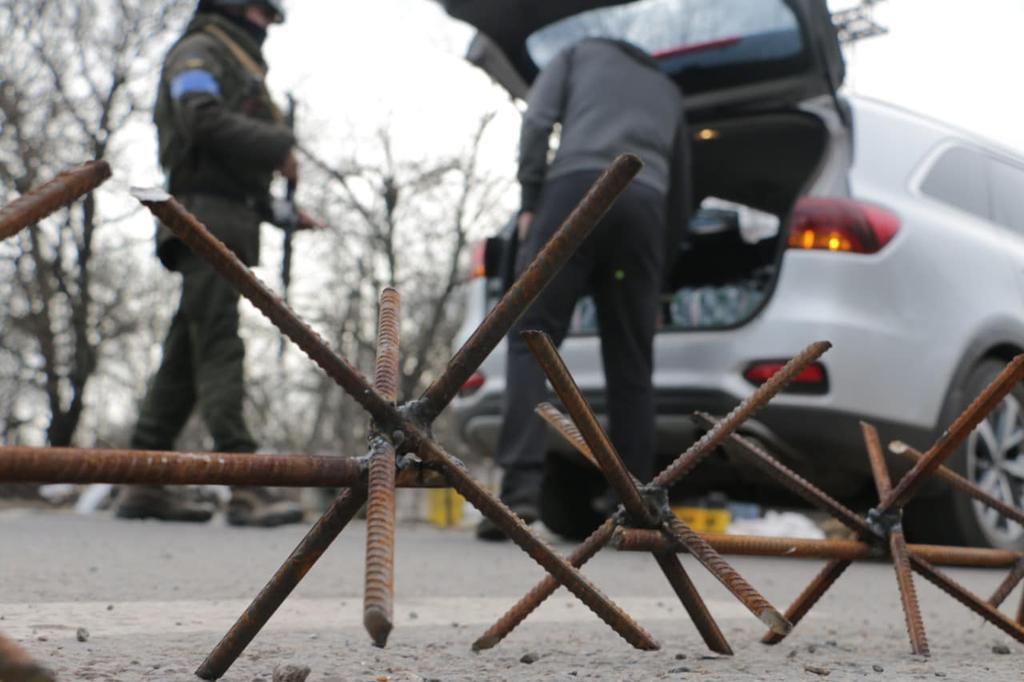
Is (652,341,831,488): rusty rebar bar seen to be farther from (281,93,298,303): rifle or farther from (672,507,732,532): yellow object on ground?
(672,507,732,532): yellow object on ground

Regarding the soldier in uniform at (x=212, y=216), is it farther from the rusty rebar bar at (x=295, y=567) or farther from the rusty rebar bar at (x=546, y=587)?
the rusty rebar bar at (x=295, y=567)

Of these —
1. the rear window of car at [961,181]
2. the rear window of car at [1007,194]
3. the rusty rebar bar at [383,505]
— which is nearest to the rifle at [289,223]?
the rear window of car at [961,181]

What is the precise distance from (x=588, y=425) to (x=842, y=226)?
3017mm

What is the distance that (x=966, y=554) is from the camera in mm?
1737

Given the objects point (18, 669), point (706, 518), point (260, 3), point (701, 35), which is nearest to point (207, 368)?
point (260, 3)

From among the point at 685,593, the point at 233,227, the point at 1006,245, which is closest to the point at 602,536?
the point at 685,593

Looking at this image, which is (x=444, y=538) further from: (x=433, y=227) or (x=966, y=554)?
(x=433, y=227)

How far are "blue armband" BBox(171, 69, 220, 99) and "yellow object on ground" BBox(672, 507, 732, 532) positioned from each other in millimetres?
2910

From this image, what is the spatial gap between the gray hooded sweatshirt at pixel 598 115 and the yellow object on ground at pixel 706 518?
6.29 feet

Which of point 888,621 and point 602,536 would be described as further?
point 888,621

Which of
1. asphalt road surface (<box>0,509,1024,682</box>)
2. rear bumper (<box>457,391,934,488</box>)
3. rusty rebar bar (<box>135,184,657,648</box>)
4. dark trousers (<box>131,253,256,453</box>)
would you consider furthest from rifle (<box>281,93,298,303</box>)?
rusty rebar bar (<box>135,184,657,648</box>)

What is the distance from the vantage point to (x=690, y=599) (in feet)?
4.73

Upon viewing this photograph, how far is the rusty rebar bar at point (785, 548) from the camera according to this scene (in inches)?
52.6

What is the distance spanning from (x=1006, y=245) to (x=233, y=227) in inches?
125
